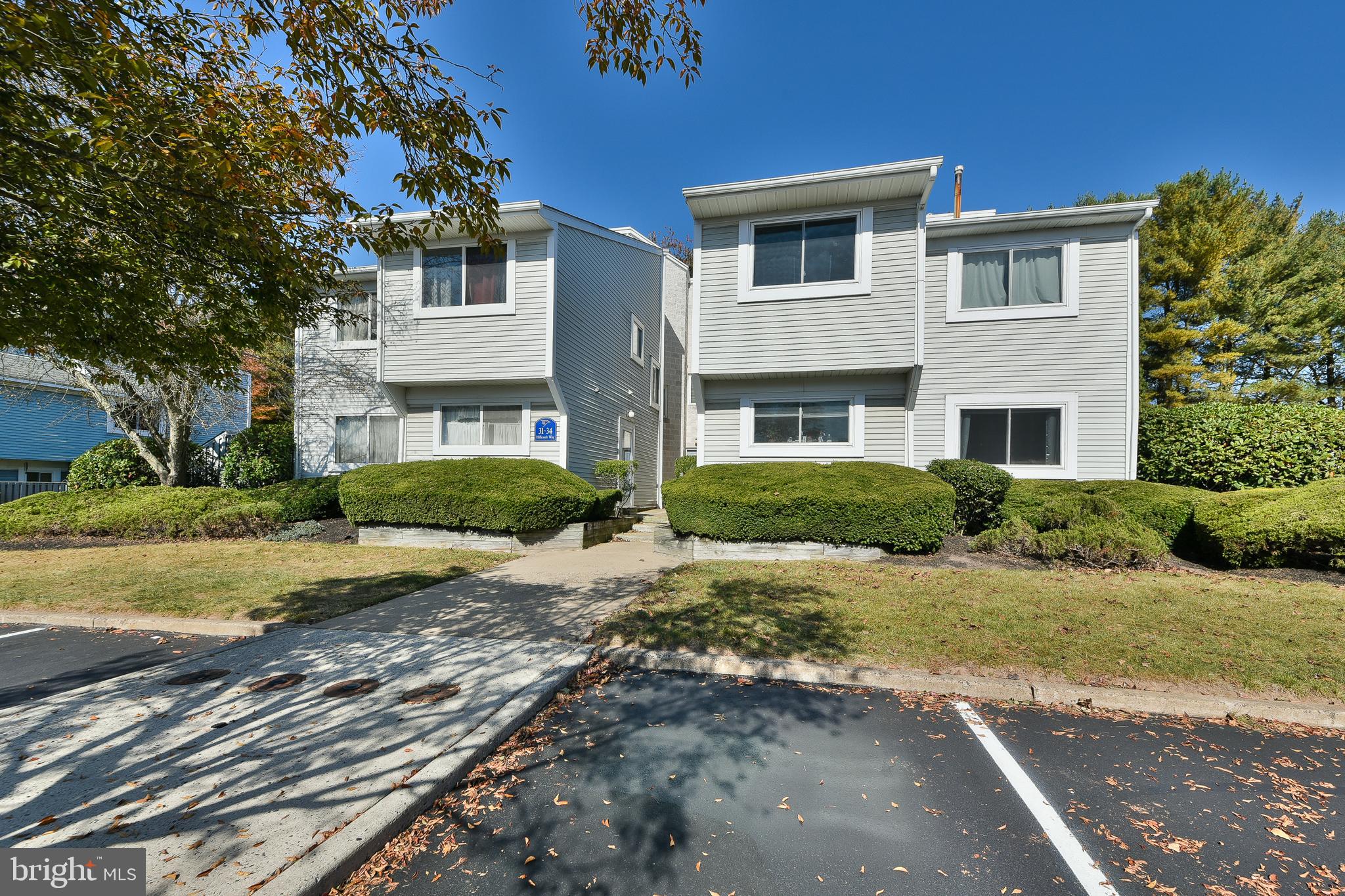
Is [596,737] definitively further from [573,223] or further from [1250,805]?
[573,223]

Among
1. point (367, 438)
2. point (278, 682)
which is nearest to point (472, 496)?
point (367, 438)

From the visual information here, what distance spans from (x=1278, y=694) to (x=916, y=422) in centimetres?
805

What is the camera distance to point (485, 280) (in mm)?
12672

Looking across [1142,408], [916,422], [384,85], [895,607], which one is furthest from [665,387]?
[384,85]

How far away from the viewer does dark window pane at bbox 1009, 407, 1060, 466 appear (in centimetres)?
1112

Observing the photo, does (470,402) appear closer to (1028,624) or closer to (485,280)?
(485,280)

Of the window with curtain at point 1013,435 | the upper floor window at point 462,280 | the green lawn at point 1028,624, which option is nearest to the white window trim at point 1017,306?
the window with curtain at point 1013,435

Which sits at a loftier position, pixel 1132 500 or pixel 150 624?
pixel 1132 500

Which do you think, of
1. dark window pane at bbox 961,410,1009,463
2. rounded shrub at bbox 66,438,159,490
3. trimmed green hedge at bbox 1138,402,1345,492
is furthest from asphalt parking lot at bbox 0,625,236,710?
trimmed green hedge at bbox 1138,402,1345,492

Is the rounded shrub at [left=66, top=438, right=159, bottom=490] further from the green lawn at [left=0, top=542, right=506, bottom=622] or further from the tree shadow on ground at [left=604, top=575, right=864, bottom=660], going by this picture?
the tree shadow on ground at [left=604, top=575, right=864, bottom=660]

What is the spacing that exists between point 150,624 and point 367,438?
30.1ft

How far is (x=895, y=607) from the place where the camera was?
6047mm

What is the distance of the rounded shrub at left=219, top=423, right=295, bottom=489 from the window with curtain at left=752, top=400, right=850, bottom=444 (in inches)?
492

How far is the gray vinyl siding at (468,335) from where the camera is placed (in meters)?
12.4
